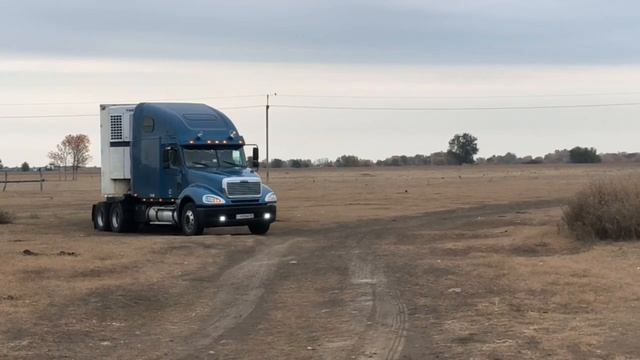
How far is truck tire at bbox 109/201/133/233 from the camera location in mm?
27547

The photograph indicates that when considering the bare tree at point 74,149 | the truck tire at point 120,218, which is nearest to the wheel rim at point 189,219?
the truck tire at point 120,218

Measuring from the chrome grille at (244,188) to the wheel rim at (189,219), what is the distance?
131 cm

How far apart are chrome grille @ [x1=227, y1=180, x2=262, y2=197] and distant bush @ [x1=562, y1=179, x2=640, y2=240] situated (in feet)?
30.1

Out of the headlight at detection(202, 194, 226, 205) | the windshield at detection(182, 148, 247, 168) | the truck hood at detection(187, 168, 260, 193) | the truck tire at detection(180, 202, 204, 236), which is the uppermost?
the windshield at detection(182, 148, 247, 168)

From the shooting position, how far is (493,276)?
14.6 m

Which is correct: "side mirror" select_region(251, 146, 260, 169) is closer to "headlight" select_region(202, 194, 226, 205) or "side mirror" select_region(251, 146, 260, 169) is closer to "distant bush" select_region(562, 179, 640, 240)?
"headlight" select_region(202, 194, 226, 205)

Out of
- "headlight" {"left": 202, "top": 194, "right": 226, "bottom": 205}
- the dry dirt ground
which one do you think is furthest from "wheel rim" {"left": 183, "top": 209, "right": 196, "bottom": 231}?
the dry dirt ground

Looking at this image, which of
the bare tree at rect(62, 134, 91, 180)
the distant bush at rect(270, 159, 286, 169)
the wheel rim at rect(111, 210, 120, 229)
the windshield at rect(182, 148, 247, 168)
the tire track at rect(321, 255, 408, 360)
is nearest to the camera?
the tire track at rect(321, 255, 408, 360)

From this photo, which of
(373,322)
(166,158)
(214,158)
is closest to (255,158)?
(214,158)

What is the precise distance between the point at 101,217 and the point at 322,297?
57.7 feet

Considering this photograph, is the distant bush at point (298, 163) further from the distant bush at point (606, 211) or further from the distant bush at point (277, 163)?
the distant bush at point (606, 211)

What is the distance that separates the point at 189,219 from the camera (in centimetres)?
2486

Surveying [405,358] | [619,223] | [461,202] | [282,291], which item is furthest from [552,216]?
[405,358]

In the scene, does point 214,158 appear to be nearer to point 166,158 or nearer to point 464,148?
point 166,158
